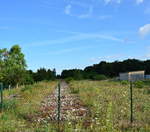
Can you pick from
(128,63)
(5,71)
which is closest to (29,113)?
(5,71)

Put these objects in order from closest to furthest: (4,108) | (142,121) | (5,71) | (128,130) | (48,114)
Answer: (128,130)
(142,121)
(48,114)
(4,108)
(5,71)

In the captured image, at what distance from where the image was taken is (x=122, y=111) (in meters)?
12.1

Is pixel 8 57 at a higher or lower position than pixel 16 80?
higher

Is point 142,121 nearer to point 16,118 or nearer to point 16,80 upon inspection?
point 16,118

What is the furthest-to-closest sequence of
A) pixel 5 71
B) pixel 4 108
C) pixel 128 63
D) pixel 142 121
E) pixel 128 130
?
pixel 128 63, pixel 5 71, pixel 4 108, pixel 142 121, pixel 128 130

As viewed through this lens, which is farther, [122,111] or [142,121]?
[122,111]

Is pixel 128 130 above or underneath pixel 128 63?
underneath

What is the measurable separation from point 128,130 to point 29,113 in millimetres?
5256

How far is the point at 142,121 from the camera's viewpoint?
10.6 meters

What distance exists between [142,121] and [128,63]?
384 feet

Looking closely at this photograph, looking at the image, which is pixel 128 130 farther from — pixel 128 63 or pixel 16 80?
pixel 128 63

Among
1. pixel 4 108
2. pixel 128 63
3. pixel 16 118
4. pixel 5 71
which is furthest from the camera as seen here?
pixel 128 63

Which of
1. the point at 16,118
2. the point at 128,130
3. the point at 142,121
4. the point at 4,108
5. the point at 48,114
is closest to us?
the point at 128,130

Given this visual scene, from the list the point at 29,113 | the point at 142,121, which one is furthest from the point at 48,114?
the point at 142,121
